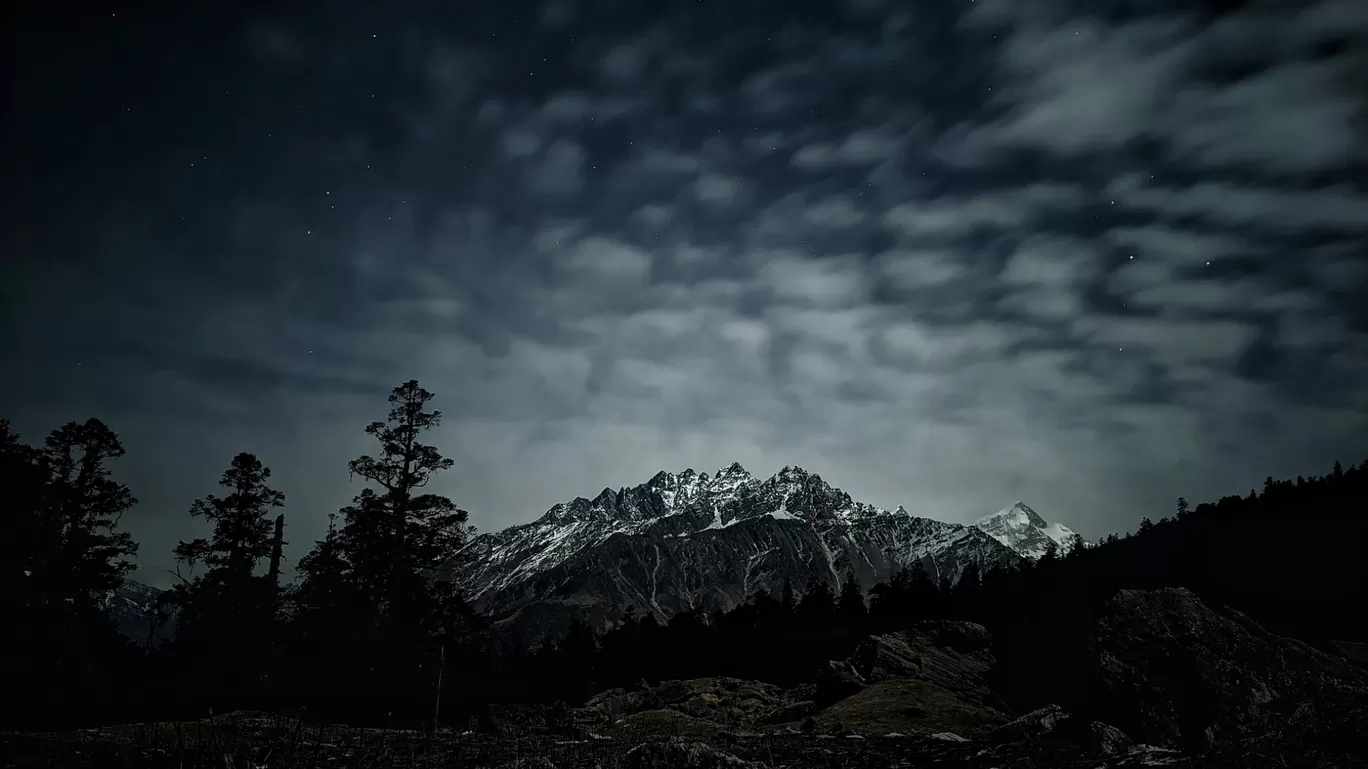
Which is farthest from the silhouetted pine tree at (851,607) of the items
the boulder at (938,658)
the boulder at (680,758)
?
the boulder at (680,758)

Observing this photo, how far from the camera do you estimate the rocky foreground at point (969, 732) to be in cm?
1241

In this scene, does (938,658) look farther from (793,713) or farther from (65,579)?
(65,579)

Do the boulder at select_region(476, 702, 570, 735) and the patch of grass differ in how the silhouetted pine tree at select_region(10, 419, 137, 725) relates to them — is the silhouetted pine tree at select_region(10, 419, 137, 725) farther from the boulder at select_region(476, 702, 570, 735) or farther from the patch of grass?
the patch of grass

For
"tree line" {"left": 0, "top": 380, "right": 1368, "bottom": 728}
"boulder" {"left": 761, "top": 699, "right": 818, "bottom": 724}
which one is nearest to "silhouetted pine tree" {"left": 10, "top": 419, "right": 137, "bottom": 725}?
"tree line" {"left": 0, "top": 380, "right": 1368, "bottom": 728}

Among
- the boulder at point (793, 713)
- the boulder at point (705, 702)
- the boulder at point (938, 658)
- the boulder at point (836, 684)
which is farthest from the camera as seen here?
the boulder at point (938, 658)

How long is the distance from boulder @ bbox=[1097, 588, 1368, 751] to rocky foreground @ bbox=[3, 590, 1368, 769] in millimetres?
39

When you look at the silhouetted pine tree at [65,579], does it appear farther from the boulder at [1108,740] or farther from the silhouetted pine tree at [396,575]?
the boulder at [1108,740]

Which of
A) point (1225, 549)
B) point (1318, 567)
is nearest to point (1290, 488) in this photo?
point (1225, 549)

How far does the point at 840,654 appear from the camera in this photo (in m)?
71.6

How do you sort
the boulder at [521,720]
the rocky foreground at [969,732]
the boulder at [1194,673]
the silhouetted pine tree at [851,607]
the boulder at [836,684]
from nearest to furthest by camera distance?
1. the rocky foreground at [969,732]
2. the boulder at [1194,673]
3. the boulder at [521,720]
4. the boulder at [836,684]
5. the silhouetted pine tree at [851,607]

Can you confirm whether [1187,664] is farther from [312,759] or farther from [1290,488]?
[1290,488]

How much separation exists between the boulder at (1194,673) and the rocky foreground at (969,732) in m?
0.04

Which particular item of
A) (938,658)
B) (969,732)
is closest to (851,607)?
(938,658)

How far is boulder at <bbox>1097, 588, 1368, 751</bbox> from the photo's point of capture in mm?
16594
